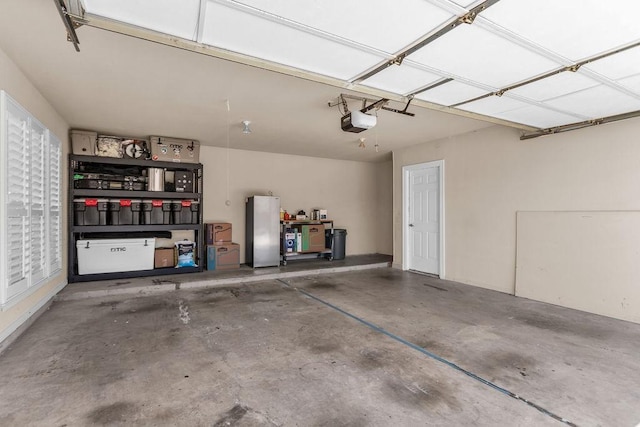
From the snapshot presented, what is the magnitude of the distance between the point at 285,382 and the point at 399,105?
11.1ft

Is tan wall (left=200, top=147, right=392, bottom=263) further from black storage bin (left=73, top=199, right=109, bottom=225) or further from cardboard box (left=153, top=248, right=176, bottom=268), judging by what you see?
black storage bin (left=73, top=199, right=109, bottom=225)

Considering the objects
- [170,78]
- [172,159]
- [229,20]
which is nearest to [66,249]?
[172,159]

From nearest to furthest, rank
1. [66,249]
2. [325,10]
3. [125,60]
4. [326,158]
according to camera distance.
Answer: [325,10] < [125,60] < [66,249] < [326,158]

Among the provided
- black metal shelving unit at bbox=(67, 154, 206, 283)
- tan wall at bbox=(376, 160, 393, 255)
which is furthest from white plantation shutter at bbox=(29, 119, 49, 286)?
tan wall at bbox=(376, 160, 393, 255)

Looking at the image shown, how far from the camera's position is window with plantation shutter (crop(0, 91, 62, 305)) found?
110 inches

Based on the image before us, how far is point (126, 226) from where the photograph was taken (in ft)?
17.4

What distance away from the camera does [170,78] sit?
3.22 m

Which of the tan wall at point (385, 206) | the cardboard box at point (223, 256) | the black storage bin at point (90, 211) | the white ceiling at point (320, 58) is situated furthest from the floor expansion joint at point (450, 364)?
the tan wall at point (385, 206)

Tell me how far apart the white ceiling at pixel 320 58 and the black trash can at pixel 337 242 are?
3440 mm

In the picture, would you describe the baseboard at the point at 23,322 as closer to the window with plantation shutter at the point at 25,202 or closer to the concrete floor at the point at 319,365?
the concrete floor at the point at 319,365

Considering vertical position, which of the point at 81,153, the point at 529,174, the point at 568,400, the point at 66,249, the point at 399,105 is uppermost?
the point at 399,105

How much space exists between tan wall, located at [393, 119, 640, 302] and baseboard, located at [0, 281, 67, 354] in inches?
230

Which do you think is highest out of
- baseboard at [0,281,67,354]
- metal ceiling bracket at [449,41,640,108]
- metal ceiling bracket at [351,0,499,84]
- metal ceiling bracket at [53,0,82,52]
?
metal ceiling bracket at [53,0,82,52]

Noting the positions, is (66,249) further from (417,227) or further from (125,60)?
(417,227)
